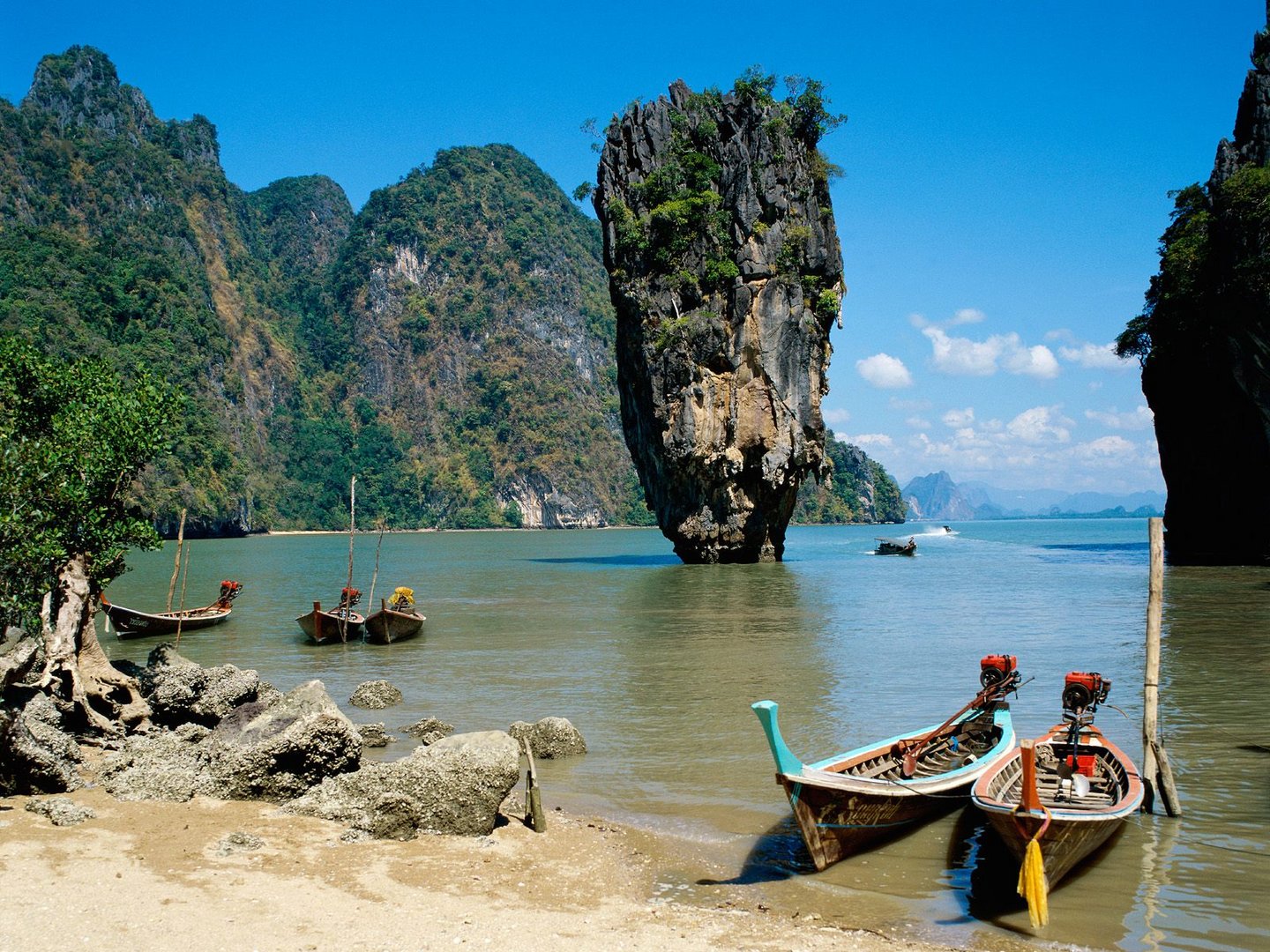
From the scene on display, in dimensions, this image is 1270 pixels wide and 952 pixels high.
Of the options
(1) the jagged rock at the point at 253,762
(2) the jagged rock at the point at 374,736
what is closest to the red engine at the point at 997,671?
(1) the jagged rock at the point at 253,762

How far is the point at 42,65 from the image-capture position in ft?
421

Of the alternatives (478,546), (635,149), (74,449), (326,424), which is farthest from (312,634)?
(326,424)

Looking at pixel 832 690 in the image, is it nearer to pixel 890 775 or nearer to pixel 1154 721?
pixel 1154 721

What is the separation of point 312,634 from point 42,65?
456ft

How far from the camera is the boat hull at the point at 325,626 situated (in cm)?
2175

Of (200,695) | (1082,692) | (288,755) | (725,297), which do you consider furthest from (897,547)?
(288,755)

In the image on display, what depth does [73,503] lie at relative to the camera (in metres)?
11.5

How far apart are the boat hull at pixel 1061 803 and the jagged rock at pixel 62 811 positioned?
23.5 feet

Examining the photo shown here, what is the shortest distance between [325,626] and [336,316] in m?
140

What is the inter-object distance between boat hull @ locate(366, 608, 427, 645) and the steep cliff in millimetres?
29729

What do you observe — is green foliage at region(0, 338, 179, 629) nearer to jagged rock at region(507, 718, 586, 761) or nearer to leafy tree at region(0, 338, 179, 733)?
leafy tree at region(0, 338, 179, 733)

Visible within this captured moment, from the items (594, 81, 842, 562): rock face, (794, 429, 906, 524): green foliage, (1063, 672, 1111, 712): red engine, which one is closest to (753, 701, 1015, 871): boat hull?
(1063, 672, 1111, 712): red engine

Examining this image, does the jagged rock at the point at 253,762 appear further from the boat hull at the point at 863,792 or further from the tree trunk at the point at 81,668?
the boat hull at the point at 863,792

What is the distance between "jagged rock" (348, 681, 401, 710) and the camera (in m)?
14.7
